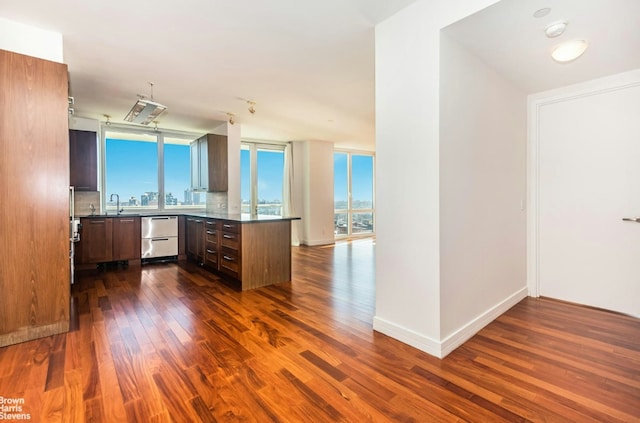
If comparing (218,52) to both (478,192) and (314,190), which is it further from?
(314,190)

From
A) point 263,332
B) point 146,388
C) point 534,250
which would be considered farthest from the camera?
point 534,250

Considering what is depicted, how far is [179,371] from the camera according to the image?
6.45ft

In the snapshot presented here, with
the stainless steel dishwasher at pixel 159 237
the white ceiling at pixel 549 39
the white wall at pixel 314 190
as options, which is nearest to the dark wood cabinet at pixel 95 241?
the stainless steel dishwasher at pixel 159 237

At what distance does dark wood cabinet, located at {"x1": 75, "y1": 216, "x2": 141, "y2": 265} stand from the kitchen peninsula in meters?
0.01

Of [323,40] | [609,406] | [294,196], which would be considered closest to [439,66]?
[323,40]

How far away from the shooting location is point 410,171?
7.52 feet

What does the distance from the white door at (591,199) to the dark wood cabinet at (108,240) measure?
603 centimetres

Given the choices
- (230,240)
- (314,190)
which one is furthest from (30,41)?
(314,190)

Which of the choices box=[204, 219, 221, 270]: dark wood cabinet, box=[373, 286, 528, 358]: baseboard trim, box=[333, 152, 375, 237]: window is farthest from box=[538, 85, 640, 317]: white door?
box=[333, 152, 375, 237]: window

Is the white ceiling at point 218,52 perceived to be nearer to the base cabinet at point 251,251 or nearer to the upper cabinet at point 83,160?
the upper cabinet at point 83,160

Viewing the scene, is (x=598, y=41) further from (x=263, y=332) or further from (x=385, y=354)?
(x=263, y=332)

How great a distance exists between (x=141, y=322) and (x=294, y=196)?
5320 millimetres

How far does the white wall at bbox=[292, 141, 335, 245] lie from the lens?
766 centimetres

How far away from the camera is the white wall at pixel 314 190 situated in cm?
766
